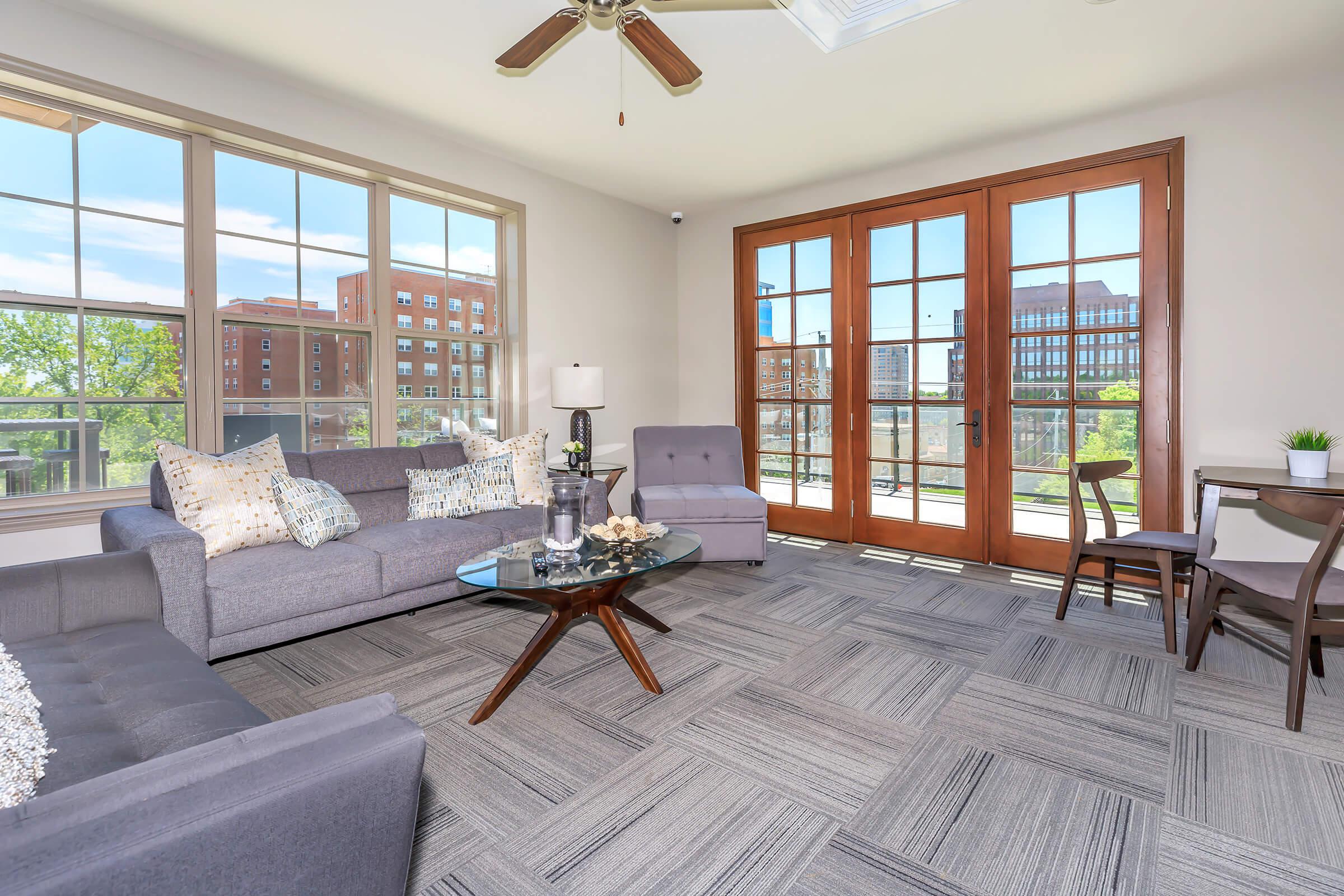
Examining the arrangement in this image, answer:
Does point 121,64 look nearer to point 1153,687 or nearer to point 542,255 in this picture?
point 542,255

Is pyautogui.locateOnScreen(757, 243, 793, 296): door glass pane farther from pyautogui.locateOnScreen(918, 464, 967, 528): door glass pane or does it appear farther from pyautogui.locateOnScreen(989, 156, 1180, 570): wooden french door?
pyautogui.locateOnScreen(918, 464, 967, 528): door glass pane

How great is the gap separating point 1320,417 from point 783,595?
2886 millimetres

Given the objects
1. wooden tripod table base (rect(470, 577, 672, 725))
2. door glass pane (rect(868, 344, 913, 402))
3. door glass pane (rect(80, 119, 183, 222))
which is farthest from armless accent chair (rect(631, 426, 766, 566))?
door glass pane (rect(80, 119, 183, 222))

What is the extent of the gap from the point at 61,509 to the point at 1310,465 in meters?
5.66

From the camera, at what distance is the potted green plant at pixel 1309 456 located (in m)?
2.99

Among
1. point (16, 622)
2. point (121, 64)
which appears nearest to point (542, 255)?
point (121, 64)

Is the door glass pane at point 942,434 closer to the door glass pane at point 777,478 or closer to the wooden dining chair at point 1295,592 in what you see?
the door glass pane at point 777,478

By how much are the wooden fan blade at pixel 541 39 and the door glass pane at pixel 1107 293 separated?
10.8 feet

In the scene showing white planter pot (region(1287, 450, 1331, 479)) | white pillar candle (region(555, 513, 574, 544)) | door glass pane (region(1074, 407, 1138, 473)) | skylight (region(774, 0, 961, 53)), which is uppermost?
skylight (region(774, 0, 961, 53))

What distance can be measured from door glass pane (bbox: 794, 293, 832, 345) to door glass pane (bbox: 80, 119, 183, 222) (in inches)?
159

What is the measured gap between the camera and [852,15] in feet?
9.36

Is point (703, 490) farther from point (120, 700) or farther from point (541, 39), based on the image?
point (120, 700)

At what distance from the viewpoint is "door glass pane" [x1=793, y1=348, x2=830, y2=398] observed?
5160 mm

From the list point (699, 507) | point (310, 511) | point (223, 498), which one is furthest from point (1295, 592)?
point (223, 498)
